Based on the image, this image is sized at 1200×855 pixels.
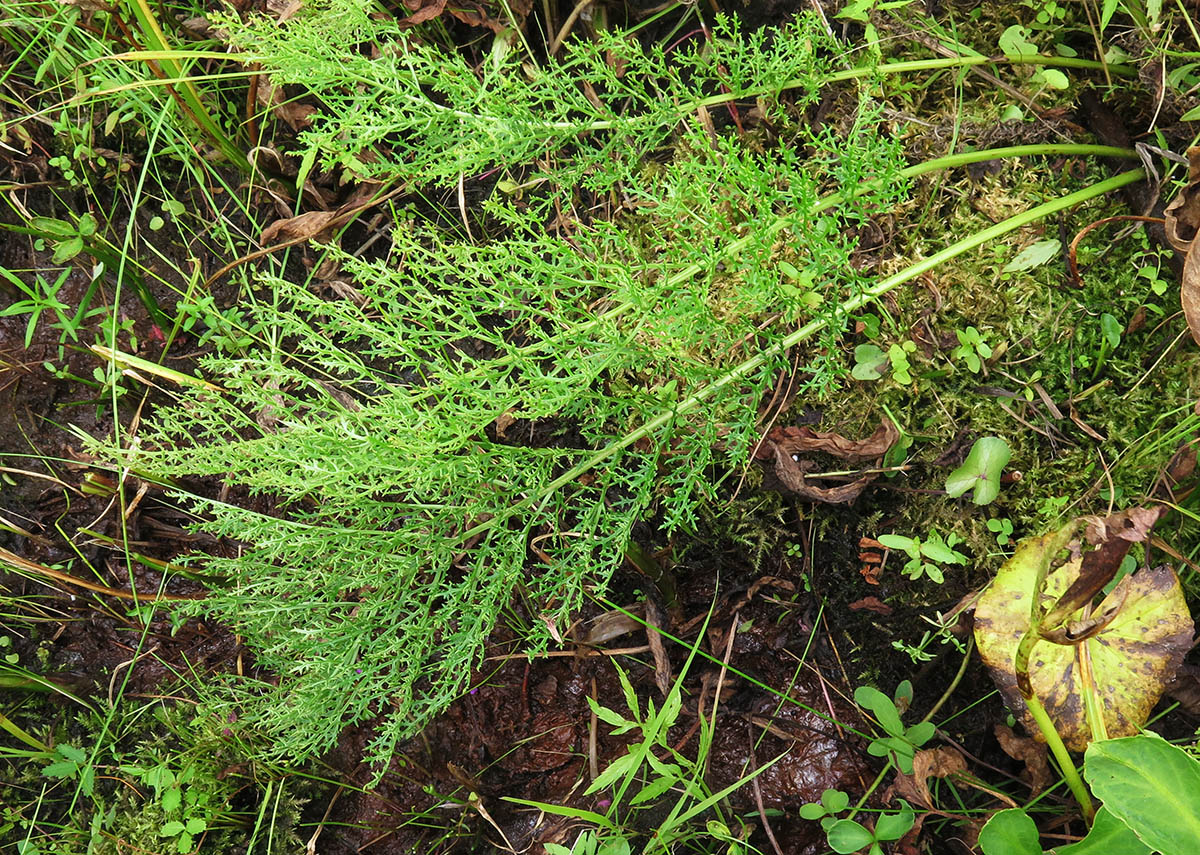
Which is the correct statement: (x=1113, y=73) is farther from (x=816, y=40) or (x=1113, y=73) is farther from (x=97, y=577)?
(x=97, y=577)

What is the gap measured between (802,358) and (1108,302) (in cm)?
81

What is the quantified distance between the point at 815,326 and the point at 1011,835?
118 cm

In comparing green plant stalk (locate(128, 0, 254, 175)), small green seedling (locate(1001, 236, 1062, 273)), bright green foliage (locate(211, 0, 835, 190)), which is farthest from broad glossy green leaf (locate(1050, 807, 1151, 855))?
green plant stalk (locate(128, 0, 254, 175))

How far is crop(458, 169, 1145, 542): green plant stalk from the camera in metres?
1.94

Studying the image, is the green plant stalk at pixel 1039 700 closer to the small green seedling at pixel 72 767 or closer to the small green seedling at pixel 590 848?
the small green seedling at pixel 590 848

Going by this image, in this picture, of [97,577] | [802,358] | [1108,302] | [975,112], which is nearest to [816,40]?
[975,112]

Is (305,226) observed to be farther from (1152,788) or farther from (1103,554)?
(1152,788)

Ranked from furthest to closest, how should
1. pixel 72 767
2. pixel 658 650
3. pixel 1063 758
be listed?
pixel 72 767 < pixel 658 650 < pixel 1063 758

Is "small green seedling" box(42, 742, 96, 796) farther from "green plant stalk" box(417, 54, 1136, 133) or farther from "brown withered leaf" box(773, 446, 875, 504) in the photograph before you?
"brown withered leaf" box(773, 446, 875, 504)

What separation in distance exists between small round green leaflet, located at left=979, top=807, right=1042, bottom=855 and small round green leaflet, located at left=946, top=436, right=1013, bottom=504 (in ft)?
2.45

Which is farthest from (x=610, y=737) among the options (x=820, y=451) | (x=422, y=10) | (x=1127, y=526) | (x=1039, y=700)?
(x=422, y=10)

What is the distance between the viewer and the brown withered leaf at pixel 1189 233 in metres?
1.89

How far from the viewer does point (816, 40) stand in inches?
78.2

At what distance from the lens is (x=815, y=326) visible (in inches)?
79.3
